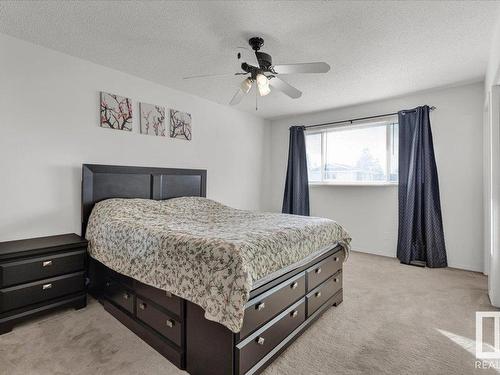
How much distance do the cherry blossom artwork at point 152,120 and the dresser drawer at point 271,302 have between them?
2.66 metres

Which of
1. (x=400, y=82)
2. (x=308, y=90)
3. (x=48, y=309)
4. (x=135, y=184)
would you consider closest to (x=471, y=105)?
(x=400, y=82)

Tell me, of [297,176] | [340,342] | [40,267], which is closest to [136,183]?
[40,267]

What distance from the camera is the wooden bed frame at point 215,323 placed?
152cm

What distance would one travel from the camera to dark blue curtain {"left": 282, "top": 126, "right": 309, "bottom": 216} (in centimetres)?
498

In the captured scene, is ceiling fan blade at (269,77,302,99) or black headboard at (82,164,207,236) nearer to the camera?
ceiling fan blade at (269,77,302,99)

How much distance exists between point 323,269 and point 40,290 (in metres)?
2.43

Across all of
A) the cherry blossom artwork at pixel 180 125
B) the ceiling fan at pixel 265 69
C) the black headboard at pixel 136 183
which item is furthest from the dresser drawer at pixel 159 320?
the cherry blossom artwork at pixel 180 125

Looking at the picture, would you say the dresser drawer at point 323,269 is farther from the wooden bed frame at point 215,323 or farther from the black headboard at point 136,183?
the black headboard at point 136,183

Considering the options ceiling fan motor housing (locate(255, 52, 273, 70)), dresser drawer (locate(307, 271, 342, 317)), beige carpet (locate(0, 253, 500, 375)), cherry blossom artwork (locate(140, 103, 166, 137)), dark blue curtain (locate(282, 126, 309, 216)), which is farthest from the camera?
dark blue curtain (locate(282, 126, 309, 216))

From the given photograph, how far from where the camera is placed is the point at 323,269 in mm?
2342

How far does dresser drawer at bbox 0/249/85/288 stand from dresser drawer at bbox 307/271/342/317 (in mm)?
2082

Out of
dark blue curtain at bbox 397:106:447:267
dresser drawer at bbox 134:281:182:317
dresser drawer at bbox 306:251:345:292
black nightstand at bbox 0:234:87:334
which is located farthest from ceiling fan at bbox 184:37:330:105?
dark blue curtain at bbox 397:106:447:267

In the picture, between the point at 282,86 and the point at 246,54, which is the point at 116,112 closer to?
the point at 246,54

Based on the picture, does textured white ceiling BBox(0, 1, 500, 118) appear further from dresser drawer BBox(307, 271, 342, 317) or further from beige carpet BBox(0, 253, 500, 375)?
beige carpet BBox(0, 253, 500, 375)
